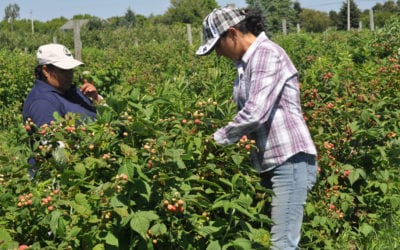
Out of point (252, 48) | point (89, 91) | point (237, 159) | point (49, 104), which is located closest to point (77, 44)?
point (89, 91)

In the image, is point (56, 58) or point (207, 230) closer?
point (207, 230)

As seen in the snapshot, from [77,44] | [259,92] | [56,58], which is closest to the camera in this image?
[259,92]

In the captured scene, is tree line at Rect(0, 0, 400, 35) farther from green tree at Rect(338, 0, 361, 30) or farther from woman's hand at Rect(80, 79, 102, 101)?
woman's hand at Rect(80, 79, 102, 101)

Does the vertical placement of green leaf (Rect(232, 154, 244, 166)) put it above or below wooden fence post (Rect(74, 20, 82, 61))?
below

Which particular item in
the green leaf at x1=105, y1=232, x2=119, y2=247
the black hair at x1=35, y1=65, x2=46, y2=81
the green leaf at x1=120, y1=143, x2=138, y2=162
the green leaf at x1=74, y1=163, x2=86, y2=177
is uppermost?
the black hair at x1=35, y1=65, x2=46, y2=81

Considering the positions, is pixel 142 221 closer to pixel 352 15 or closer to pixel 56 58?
pixel 56 58

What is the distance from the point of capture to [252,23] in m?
2.87

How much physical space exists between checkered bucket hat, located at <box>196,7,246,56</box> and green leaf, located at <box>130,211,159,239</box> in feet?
2.95

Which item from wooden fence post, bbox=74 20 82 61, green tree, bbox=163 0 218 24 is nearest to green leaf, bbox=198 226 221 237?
wooden fence post, bbox=74 20 82 61

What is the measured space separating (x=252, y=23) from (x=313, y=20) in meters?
78.6

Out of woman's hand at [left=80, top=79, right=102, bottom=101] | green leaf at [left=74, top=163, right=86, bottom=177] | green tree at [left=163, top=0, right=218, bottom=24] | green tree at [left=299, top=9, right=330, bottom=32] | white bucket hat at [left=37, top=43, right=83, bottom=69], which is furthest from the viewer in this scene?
green tree at [left=163, top=0, right=218, bottom=24]

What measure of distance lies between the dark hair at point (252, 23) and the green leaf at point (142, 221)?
1.03 metres

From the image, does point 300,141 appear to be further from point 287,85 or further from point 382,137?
point 382,137

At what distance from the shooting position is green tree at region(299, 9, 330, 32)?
76812 mm
